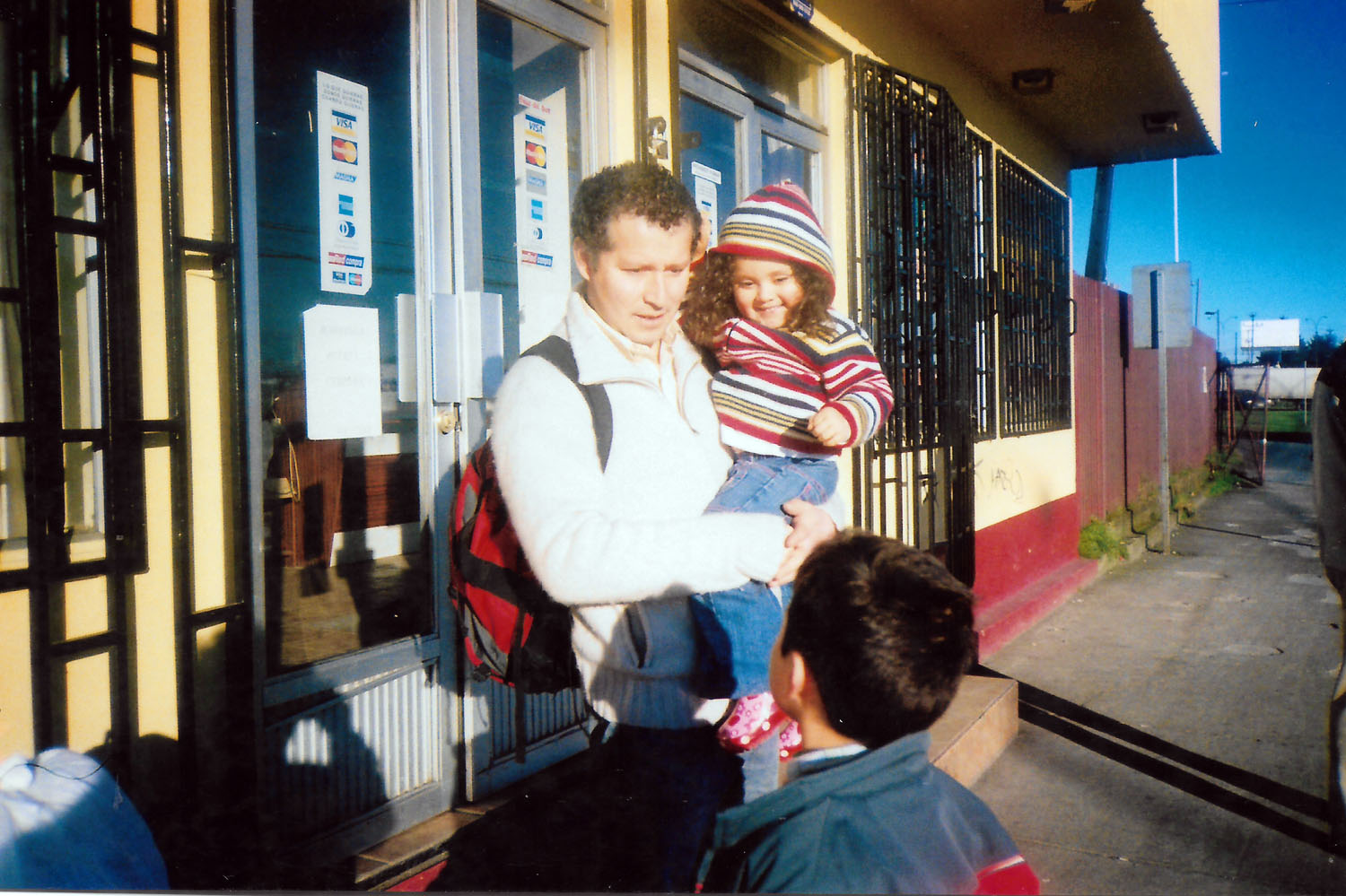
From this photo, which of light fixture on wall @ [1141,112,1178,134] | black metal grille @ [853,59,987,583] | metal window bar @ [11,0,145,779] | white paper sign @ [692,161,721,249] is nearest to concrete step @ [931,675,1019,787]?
black metal grille @ [853,59,987,583]

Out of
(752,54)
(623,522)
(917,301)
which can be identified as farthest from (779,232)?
(917,301)

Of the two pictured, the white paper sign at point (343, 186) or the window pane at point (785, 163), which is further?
the window pane at point (785, 163)

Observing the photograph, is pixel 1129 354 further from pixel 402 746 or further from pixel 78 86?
pixel 78 86

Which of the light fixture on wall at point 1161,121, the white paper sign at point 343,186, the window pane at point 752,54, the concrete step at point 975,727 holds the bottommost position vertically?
the concrete step at point 975,727

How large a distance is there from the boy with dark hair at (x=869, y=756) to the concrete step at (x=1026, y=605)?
2971mm

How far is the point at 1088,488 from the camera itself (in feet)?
24.8

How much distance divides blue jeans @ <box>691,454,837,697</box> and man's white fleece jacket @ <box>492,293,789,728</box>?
1.0 inches

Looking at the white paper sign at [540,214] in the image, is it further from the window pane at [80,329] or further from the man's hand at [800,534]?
the man's hand at [800,534]

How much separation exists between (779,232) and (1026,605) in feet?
13.7

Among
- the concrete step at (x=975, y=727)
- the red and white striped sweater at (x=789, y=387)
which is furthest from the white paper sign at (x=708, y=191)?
the concrete step at (x=975, y=727)

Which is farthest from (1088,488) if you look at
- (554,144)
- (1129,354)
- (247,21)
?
(247,21)

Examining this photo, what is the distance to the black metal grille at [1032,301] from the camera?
593 centimetres

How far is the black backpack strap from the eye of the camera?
1389 millimetres

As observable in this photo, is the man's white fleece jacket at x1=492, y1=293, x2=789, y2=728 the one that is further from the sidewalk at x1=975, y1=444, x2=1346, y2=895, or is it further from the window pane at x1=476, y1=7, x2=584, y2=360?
the sidewalk at x1=975, y1=444, x2=1346, y2=895
